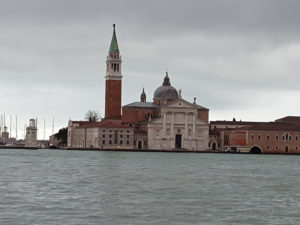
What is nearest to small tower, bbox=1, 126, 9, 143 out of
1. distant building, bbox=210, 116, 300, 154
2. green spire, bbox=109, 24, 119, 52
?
green spire, bbox=109, 24, 119, 52

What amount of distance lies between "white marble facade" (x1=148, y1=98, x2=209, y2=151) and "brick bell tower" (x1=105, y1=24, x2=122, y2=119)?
7172 millimetres

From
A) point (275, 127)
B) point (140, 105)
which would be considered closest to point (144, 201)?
point (275, 127)

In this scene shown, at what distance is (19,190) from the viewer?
2933cm

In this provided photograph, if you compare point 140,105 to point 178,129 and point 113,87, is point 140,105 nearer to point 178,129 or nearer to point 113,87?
point 113,87

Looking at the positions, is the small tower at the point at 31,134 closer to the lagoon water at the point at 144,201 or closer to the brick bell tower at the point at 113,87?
the brick bell tower at the point at 113,87

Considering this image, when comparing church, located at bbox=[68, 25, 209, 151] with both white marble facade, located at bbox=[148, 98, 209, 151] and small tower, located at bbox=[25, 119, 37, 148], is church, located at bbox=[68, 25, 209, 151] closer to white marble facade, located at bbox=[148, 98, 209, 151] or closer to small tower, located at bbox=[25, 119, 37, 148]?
white marble facade, located at bbox=[148, 98, 209, 151]

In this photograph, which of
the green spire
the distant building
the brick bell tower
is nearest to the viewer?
the distant building

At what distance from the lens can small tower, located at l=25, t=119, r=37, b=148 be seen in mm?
118625

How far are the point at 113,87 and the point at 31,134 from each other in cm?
1639

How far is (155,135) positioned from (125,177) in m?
67.6

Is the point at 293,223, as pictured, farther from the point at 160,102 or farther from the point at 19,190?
the point at 160,102

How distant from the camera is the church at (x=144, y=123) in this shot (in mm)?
104938

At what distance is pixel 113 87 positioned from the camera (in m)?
110

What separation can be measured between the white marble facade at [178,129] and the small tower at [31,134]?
21.9m
